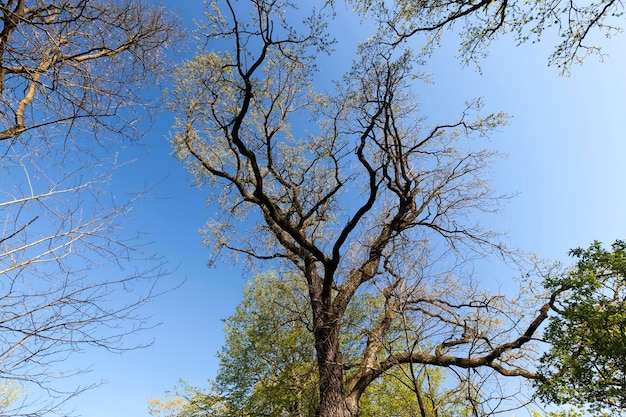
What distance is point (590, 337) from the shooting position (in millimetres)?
4547

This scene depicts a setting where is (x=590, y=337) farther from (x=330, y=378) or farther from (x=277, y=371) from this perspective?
(x=277, y=371)

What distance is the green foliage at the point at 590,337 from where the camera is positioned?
14.4 feet

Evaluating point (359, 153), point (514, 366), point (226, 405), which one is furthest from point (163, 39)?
point (226, 405)

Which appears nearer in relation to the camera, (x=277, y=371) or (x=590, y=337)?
(x=590, y=337)

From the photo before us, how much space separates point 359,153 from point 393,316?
3163 mm

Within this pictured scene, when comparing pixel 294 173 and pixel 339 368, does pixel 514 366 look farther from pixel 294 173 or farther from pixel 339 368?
pixel 294 173

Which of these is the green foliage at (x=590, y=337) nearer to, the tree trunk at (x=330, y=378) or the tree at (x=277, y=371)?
the tree trunk at (x=330, y=378)

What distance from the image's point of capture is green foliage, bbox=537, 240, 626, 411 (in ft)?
14.4

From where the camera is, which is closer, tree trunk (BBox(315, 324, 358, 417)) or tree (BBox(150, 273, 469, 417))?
tree trunk (BBox(315, 324, 358, 417))

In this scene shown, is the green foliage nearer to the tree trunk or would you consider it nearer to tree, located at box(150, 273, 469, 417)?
the tree trunk

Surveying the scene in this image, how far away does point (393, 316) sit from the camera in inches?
229

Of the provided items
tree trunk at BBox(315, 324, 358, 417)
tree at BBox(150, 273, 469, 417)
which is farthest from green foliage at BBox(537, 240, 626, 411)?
tree at BBox(150, 273, 469, 417)

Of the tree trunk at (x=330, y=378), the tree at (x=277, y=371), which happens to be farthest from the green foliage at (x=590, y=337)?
the tree at (x=277, y=371)

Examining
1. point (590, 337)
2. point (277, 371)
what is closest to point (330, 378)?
point (590, 337)
